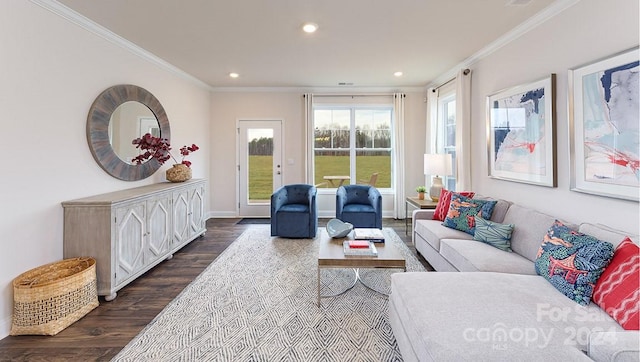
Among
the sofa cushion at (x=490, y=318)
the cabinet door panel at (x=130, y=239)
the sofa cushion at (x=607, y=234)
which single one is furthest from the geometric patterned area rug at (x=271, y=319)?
the sofa cushion at (x=607, y=234)

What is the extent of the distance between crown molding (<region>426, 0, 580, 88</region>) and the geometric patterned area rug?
8.63 feet

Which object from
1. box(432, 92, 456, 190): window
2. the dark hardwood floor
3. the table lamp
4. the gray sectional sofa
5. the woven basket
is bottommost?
the dark hardwood floor

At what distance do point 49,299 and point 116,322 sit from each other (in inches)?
19.6

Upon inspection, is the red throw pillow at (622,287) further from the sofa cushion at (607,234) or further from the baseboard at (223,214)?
the baseboard at (223,214)

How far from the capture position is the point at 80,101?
2840mm

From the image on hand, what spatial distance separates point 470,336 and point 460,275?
743 millimetres

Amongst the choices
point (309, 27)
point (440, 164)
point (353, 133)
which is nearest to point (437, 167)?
point (440, 164)

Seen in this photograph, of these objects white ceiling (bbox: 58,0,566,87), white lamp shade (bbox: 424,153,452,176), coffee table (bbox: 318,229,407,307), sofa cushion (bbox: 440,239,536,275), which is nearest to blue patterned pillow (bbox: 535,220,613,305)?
sofa cushion (bbox: 440,239,536,275)

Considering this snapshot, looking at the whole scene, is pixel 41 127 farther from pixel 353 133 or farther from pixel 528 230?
pixel 353 133

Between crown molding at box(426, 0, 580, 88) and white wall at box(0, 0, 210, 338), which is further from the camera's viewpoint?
crown molding at box(426, 0, 580, 88)

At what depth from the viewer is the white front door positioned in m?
6.05

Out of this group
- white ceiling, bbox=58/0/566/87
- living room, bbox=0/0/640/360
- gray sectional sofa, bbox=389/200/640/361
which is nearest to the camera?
gray sectional sofa, bbox=389/200/640/361

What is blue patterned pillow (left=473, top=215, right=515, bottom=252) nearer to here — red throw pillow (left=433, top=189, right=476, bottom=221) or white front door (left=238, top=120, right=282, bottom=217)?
red throw pillow (left=433, top=189, right=476, bottom=221)

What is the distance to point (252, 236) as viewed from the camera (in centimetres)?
471
